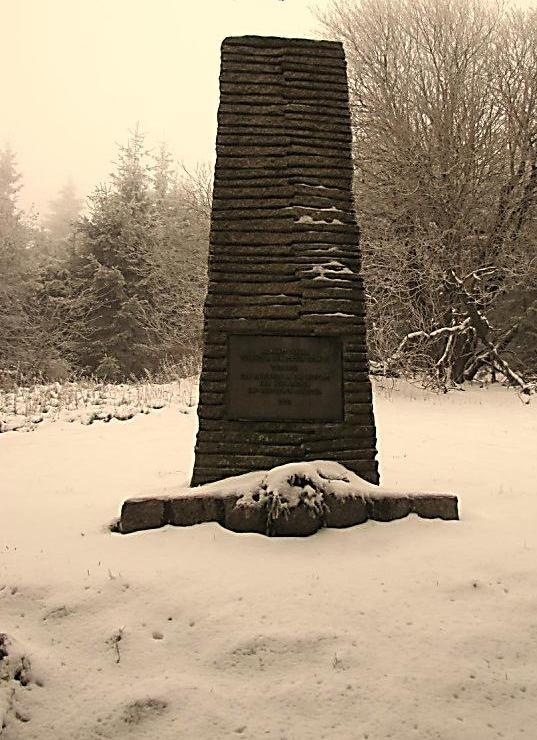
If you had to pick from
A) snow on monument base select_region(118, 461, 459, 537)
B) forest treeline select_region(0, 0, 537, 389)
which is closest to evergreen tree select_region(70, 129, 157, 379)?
forest treeline select_region(0, 0, 537, 389)

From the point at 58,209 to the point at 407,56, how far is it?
38.1m

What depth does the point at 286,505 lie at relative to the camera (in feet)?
13.0

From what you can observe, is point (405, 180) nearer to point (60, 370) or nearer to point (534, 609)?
point (534, 609)

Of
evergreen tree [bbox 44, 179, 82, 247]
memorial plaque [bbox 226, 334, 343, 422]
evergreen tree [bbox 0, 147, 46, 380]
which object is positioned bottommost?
memorial plaque [bbox 226, 334, 343, 422]

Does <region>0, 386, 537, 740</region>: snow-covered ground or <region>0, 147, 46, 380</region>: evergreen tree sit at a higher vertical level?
<region>0, 147, 46, 380</region>: evergreen tree

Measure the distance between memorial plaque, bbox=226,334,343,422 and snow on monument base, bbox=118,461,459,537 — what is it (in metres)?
0.49

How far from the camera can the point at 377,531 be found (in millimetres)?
3994

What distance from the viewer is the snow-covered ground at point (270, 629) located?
231 cm

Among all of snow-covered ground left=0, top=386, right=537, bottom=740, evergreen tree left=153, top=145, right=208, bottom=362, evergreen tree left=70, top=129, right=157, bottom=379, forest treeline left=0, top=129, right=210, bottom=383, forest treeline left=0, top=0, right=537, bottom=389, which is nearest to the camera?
snow-covered ground left=0, top=386, right=537, bottom=740

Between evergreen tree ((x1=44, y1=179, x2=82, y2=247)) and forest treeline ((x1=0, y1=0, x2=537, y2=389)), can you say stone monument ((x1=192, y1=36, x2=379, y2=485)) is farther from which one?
evergreen tree ((x1=44, y1=179, x2=82, y2=247))

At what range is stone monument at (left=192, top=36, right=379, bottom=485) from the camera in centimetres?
456

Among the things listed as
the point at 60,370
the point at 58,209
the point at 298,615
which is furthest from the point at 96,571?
the point at 58,209

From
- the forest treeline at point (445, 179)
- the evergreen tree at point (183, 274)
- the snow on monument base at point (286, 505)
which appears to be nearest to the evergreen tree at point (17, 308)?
the evergreen tree at point (183, 274)

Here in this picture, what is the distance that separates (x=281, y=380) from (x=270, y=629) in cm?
208
